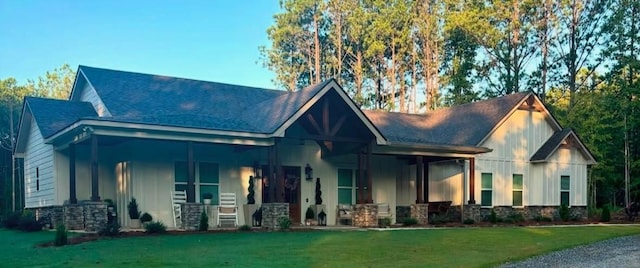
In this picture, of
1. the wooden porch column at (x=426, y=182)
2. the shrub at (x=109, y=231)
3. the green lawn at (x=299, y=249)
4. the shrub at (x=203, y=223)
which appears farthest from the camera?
the wooden porch column at (x=426, y=182)

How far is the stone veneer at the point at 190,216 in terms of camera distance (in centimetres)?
1459

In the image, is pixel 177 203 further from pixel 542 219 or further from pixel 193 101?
pixel 542 219

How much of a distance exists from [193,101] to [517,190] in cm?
1331

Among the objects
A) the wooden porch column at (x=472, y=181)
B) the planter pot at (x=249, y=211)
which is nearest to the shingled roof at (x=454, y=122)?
the wooden porch column at (x=472, y=181)

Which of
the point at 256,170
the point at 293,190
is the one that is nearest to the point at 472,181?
the point at 293,190

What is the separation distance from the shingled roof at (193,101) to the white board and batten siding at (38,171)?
2.69 meters

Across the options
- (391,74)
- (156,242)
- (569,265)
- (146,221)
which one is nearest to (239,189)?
(146,221)

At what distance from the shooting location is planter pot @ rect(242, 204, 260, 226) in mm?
17250

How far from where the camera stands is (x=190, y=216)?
1462 cm

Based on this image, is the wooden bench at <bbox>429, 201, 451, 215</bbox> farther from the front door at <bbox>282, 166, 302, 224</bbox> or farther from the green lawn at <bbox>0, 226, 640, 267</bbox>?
the green lawn at <bbox>0, 226, 640, 267</bbox>

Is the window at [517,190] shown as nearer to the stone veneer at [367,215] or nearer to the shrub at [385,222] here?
the shrub at [385,222]

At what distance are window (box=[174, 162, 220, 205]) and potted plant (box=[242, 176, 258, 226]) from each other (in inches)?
37.1

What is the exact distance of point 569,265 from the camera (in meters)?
8.86

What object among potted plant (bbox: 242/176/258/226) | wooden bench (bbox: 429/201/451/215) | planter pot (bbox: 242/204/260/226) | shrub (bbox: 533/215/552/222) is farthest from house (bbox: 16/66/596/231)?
shrub (bbox: 533/215/552/222)
